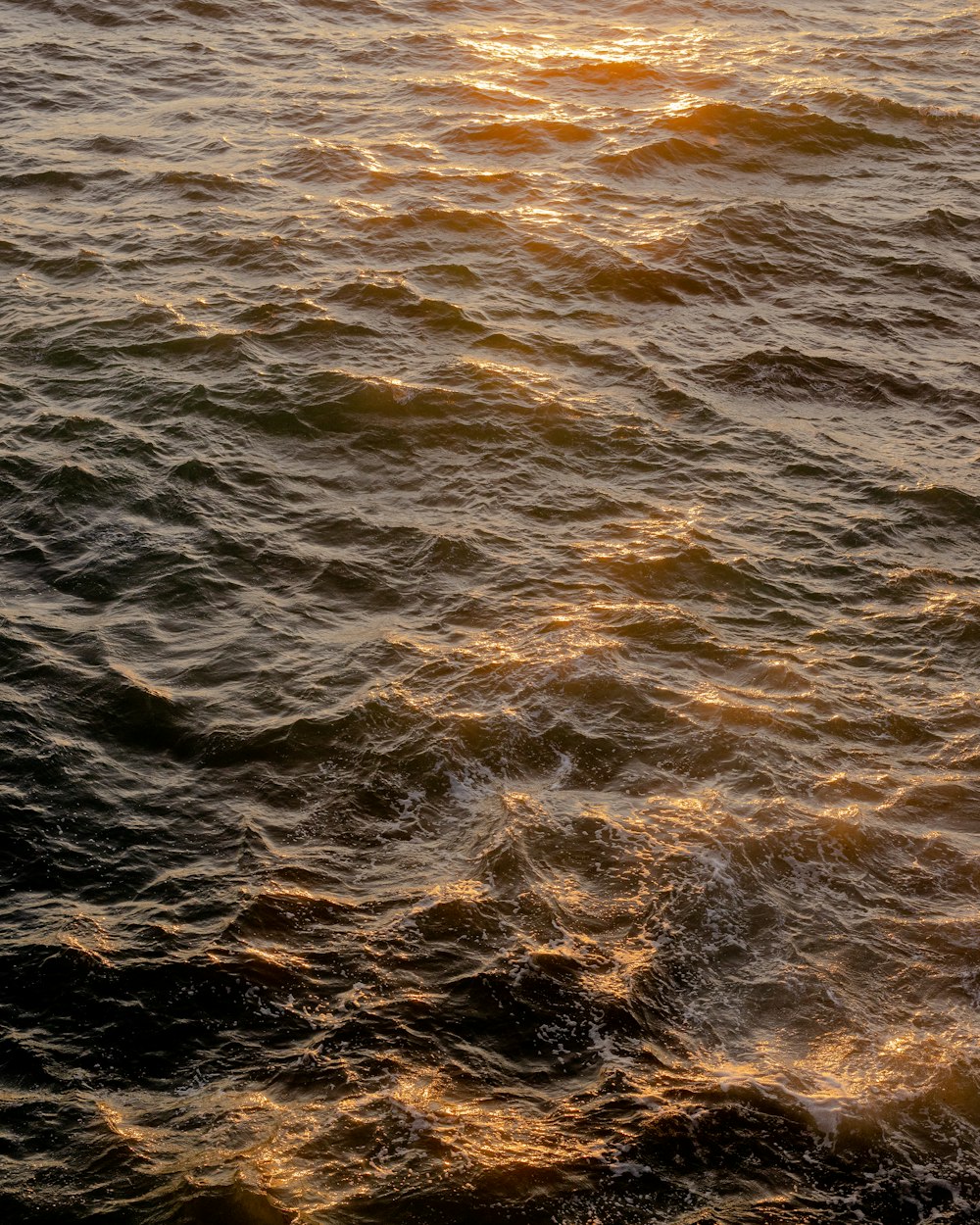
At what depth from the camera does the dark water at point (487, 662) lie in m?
5.99

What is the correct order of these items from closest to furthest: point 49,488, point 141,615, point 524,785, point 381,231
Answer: point 524,785 → point 141,615 → point 49,488 → point 381,231

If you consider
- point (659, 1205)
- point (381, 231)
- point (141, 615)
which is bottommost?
point (659, 1205)

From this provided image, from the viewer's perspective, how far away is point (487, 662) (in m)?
8.62

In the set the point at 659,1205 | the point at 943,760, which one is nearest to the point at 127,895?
the point at 659,1205

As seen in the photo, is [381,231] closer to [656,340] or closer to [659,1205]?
[656,340]

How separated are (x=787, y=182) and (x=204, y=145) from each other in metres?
7.16

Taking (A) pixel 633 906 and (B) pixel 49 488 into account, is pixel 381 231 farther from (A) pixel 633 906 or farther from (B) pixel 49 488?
(A) pixel 633 906

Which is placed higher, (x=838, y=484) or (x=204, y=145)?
(x=204, y=145)

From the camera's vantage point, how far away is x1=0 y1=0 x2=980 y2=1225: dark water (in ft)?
19.7

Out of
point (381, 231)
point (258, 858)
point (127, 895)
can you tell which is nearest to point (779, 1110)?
point (258, 858)

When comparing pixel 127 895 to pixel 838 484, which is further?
pixel 838 484

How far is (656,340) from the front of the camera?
12320mm

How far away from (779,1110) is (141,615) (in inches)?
215

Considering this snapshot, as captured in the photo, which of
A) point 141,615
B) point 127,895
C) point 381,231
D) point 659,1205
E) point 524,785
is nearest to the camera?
point 659,1205
